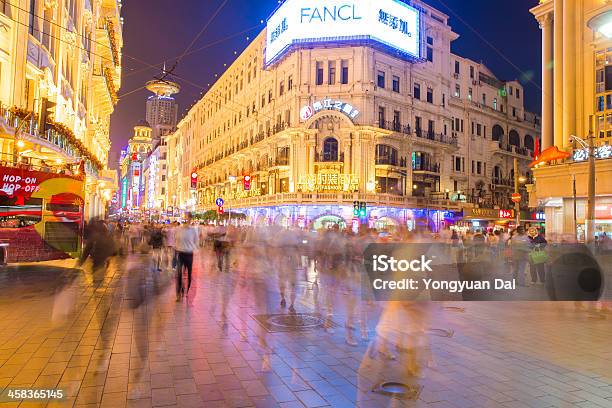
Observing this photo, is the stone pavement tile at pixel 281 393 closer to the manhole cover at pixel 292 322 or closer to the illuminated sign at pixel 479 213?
the manhole cover at pixel 292 322

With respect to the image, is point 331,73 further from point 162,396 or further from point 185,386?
point 162,396

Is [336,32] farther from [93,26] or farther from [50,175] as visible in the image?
[50,175]

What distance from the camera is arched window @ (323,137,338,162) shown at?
41.1 metres

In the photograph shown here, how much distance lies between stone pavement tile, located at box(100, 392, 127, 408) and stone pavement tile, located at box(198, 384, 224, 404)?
78 cm

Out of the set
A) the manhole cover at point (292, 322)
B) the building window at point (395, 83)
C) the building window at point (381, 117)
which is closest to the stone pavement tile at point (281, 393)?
the manhole cover at point (292, 322)

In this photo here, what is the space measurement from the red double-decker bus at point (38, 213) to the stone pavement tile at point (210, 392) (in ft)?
39.8

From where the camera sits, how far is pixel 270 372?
18.1ft

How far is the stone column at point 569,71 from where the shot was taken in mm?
25688

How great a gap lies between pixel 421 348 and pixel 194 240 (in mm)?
6190

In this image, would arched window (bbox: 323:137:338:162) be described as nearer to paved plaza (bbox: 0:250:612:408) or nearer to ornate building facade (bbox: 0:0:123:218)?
ornate building facade (bbox: 0:0:123:218)

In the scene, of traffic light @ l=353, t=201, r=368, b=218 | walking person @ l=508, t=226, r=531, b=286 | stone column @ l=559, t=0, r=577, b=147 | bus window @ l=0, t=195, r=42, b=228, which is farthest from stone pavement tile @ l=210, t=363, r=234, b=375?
traffic light @ l=353, t=201, r=368, b=218

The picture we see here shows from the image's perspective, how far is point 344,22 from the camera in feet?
133

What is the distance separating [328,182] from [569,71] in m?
20.7

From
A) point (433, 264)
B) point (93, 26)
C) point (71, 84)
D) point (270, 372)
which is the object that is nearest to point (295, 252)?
point (433, 264)
